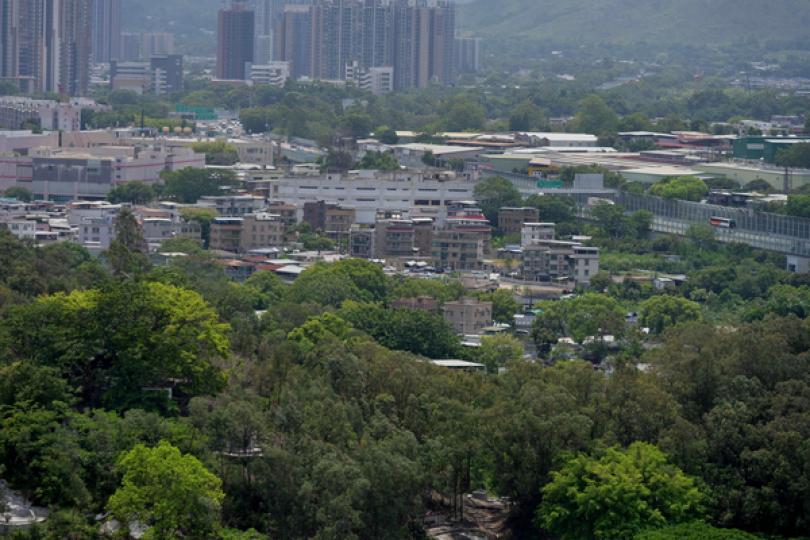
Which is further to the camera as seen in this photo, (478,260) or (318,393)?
(478,260)

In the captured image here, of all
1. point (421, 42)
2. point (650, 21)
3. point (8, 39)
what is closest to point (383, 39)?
point (421, 42)

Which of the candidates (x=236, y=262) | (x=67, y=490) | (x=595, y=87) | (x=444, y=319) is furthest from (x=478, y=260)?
(x=595, y=87)

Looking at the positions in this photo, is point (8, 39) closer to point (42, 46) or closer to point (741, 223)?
point (42, 46)

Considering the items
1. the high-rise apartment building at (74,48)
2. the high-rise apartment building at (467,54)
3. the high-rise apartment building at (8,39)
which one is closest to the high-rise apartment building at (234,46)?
the high-rise apartment building at (74,48)

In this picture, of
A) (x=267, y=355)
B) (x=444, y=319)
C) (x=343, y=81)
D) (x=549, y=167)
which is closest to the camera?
(x=267, y=355)

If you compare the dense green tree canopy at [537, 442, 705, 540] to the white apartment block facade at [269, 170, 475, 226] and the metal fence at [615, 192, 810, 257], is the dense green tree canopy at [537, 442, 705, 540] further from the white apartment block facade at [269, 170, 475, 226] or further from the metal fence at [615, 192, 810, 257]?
the white apartment block facade at [269, 170, 475, 226]

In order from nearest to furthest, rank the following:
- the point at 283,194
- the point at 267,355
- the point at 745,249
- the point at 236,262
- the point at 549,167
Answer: the point at 267,355 < the point at 236,262 < the point at 745,249 < the point at 283,194 < the point at 549,167

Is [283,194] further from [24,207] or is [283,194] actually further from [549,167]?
[549,167]
